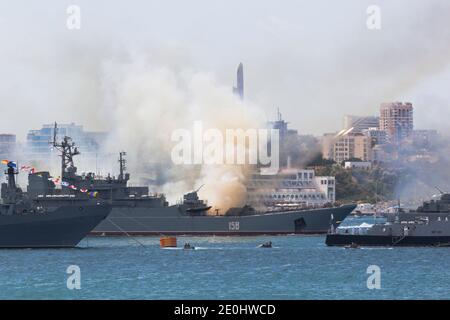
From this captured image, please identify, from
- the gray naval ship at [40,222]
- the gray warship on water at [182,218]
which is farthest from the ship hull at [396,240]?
the gray warship on water at [182,218]

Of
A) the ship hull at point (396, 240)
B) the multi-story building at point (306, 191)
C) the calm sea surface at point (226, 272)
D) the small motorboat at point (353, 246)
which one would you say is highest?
the multi-story building at point (306, 191)

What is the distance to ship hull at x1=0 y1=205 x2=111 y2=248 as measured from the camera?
74.9m

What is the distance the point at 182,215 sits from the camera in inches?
4156

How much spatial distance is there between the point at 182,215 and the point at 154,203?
2.86 metres

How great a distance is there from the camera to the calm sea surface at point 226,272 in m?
51.4

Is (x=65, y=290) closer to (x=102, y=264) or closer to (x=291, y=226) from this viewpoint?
(x=102, y=264)

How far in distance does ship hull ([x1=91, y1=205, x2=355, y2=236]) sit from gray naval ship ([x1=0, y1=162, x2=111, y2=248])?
26.4 meters

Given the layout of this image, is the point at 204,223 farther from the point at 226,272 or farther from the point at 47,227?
the point at 226,272

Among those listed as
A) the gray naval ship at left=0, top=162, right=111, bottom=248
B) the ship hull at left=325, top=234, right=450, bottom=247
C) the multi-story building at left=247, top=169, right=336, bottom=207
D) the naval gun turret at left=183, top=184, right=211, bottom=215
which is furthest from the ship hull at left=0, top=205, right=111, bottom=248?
the multi-story building at left=247, top=169, right=336, bottom=207

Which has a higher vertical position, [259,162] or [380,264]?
[259,162]

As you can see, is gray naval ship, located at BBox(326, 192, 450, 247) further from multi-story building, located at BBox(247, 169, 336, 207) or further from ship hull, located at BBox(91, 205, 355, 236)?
multi-story building, located at BBox(247, 169, 336, 207)

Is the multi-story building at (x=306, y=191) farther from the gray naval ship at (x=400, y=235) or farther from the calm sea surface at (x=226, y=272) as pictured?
the calm sea surface at (x=226, y=272)

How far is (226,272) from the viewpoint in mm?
61500
